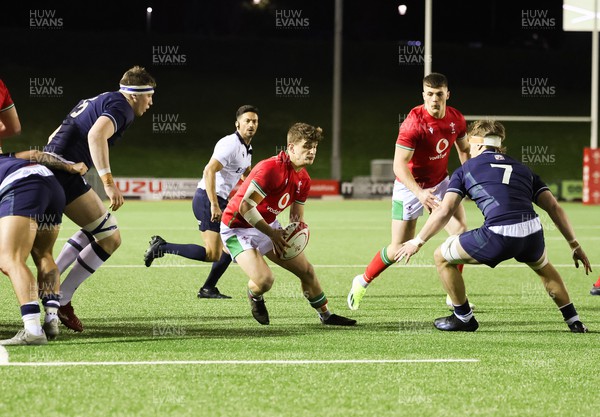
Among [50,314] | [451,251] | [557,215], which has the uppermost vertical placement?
[557,215]

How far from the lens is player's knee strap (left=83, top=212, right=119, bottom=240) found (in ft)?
26.6

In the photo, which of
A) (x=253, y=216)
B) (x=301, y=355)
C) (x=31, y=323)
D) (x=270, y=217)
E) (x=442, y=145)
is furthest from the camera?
(x=442, y=145)

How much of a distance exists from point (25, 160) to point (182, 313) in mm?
2339

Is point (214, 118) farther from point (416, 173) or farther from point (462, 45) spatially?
point (416, 173)

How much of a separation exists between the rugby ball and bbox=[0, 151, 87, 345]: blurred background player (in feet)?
5.68

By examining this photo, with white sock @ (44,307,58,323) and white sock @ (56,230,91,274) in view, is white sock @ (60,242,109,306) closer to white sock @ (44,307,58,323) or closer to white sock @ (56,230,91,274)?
white sock @ (56,230,91,274)

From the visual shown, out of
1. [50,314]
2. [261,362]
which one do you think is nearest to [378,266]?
[261,362]

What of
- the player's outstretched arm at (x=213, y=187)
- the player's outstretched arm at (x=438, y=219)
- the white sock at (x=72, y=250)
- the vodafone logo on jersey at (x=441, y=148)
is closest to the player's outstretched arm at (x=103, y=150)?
the white sock at (x=72, y=250)

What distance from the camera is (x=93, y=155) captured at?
25.7 feet

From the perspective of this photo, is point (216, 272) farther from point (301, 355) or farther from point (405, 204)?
point (301, 355)

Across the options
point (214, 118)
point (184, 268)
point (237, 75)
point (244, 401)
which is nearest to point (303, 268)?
point (244, 401)

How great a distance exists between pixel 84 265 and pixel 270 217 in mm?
1493

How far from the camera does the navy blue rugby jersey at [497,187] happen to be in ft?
24.8

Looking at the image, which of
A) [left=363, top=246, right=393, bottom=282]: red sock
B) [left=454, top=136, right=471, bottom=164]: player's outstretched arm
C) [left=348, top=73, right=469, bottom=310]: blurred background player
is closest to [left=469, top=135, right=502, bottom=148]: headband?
[left=348, top=73, right=469, bottom=310]: blurred background player
